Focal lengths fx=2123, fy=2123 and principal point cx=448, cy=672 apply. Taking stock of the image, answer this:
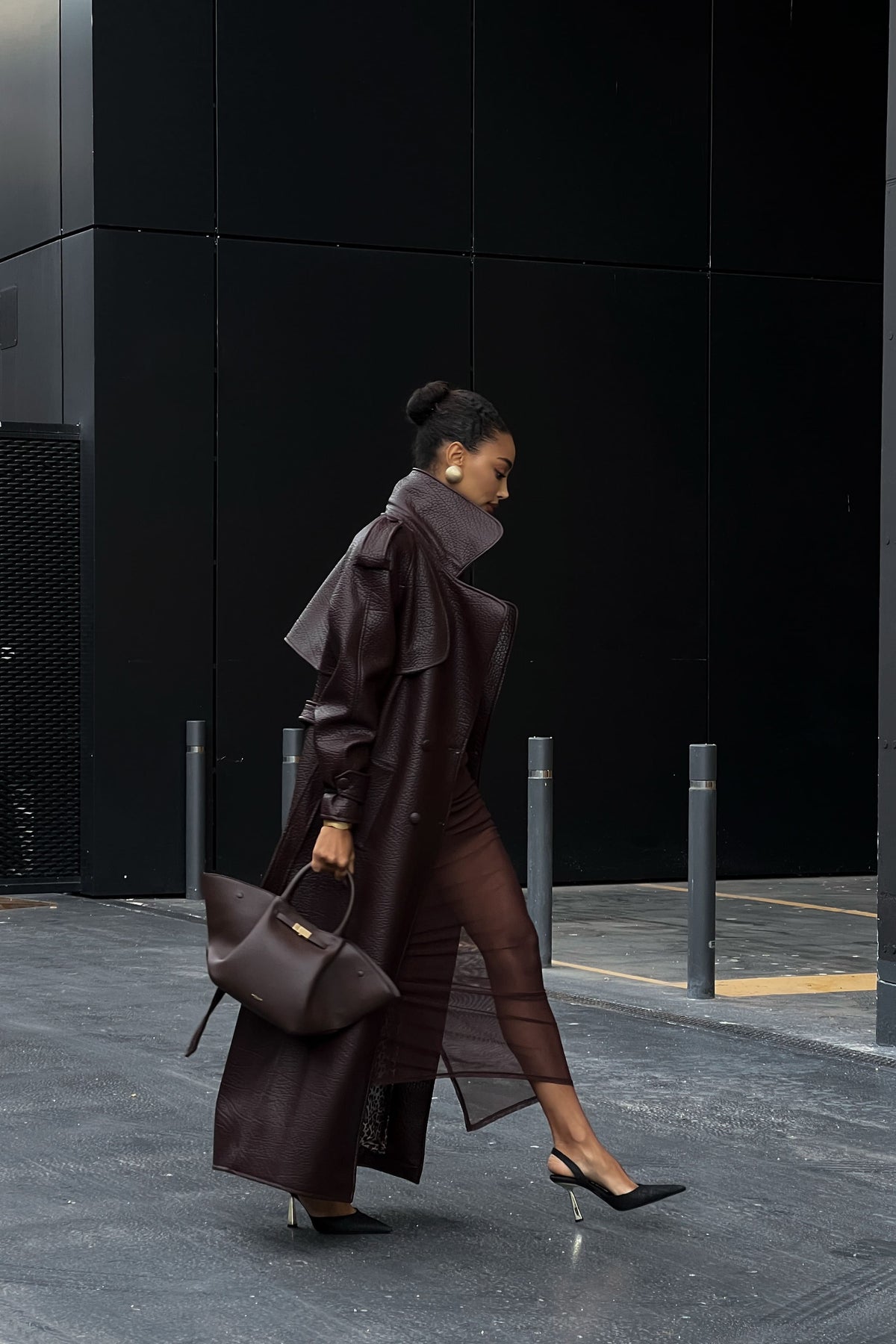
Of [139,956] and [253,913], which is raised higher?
[253,913]

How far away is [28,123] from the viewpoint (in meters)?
13.3

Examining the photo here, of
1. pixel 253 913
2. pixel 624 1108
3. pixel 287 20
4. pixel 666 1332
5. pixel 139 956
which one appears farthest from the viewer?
pixel 287 20

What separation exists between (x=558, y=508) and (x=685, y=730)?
169 cm

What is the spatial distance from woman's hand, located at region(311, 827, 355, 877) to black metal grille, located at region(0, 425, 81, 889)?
8.12 metres

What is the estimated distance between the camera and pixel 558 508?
13.7 m

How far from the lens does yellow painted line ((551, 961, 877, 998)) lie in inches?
345

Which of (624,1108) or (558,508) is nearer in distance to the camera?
(624,1108)

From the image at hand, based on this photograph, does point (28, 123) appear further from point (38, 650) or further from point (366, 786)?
point (366, 786)

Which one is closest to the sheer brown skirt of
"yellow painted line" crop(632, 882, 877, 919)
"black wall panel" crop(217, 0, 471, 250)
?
"yellow painted line" crop(632, 882, 877, 919)

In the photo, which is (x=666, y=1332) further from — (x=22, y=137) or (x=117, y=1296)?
(x=22, y=137)

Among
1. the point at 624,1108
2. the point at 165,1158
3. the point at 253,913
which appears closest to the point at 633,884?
the point at 624,1108

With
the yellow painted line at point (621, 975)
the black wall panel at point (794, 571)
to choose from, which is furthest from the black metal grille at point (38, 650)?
the black wall panel at point (794, 571)

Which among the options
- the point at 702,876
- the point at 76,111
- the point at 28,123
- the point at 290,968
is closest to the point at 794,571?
the point at 76,111

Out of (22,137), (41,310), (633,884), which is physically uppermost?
(22,137)
